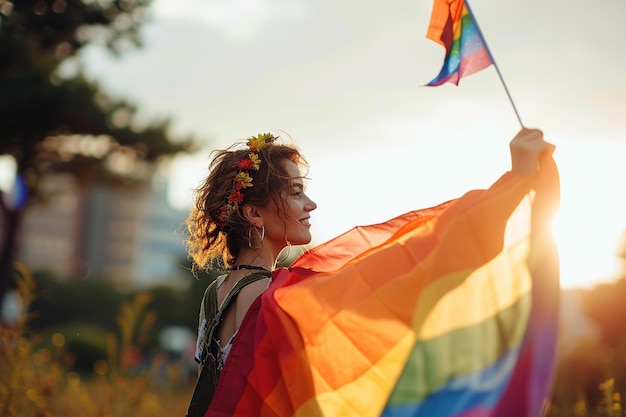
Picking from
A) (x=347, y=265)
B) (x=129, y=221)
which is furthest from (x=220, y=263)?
(x=129, y=221)

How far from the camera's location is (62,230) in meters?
107

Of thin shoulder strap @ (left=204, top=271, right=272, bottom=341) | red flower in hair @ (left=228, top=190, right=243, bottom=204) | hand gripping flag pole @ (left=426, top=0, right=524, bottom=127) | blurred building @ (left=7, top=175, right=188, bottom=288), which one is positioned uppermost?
blurred building @ (left=7, top=175, right=188, bottom=288)

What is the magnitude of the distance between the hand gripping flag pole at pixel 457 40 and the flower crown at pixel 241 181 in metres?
0.66

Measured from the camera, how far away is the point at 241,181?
317 cm

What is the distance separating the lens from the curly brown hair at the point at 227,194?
3.15 metres

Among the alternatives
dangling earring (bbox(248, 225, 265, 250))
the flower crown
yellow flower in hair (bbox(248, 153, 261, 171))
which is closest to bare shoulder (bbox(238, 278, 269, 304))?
dangling earring (bbox(248, 225, 265, 250))

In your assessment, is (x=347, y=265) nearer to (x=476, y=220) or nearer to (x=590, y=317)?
(x=476, y=220)

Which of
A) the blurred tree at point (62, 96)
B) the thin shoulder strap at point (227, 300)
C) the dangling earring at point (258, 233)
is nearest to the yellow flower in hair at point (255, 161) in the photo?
the dangling earring at point (258, 233)

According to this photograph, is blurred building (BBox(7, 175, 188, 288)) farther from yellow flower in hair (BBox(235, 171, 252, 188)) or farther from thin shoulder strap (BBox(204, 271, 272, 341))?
thin shoulder strap (BBox(204, 271, 272, 341))

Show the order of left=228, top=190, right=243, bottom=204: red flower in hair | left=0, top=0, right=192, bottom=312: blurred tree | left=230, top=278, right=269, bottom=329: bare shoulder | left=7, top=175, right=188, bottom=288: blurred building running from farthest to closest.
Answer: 1. left=7, top=175, right=188, bottom=288: blurred building
2. left=0, top=0, right=192, bottom=312: blurred tree
3. left=228, top=190, right=243, bottom=204: red flower in hair
4. left=230, top=278, right=269, bottom=329: bare shoulder

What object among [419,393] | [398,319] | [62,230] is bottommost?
[419,393]

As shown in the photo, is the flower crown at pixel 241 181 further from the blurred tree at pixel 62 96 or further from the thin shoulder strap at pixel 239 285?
the blurred tree at pixel 62 96

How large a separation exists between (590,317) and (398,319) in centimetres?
575

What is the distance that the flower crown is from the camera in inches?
125
